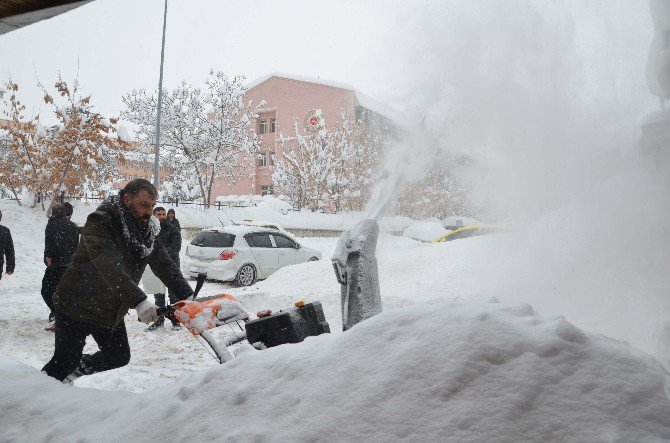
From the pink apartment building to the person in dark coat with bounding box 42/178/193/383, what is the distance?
30080mm

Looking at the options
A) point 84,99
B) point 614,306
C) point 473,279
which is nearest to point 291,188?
point 84,99

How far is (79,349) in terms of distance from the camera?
3.26 m

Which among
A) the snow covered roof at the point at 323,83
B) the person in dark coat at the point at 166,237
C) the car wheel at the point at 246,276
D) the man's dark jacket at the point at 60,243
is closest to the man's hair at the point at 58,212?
the man's dark jacket at the point at 60,243

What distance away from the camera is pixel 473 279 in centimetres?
783

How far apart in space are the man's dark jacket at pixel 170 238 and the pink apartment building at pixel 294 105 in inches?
1019

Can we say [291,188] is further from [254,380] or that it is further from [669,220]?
[254,380]

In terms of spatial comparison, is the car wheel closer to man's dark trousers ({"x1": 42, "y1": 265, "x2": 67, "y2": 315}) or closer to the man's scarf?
man's dark trousers ({"x1": 42, "y1": 265, "x2": 67, "y2": 315})

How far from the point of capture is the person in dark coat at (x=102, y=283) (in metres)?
3.05

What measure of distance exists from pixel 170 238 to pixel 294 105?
29494 mm

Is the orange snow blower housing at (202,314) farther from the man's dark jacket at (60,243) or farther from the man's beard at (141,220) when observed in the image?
the man's dark jacket at (60,243)

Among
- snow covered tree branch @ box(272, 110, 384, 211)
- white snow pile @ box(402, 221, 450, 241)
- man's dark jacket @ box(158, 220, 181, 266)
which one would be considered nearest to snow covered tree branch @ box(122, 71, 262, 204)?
snow covered tree branch @ box(272, 110, 384, 211)

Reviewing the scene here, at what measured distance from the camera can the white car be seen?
1127 cm

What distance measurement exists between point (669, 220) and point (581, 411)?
494 centimetres

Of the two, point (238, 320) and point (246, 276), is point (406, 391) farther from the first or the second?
point (246, 276)
